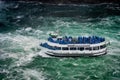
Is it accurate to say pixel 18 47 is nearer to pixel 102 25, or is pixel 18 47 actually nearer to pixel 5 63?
pixel 5 63

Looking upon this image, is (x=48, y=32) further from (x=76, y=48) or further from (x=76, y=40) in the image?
(x=76, y=48)

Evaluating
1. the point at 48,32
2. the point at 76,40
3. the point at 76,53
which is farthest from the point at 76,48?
the point at 48,32

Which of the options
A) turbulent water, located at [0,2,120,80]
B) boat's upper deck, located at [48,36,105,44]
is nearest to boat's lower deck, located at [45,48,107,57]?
turbulent water, located at [0,2,120,80]

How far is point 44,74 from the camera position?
60094 mm

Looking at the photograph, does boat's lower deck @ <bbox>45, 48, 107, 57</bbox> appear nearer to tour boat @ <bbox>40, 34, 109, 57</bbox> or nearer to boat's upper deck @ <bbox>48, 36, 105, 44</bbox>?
tour boat @ <bbox>40, 34, 109, 57</bbox>

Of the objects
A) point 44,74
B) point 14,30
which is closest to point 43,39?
→ point 14,30

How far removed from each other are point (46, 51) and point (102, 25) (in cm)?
2450

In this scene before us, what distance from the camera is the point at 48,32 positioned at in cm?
8144

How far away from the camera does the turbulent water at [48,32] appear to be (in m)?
60.8

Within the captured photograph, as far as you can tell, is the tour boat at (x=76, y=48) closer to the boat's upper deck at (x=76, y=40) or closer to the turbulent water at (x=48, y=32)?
the boat's upper deck at (x=76, y=40)

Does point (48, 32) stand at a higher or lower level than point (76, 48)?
higher

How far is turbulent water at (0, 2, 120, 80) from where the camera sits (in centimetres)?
6081

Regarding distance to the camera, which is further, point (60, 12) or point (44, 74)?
point (60, 12)

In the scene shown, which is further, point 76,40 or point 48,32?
point 48,32
